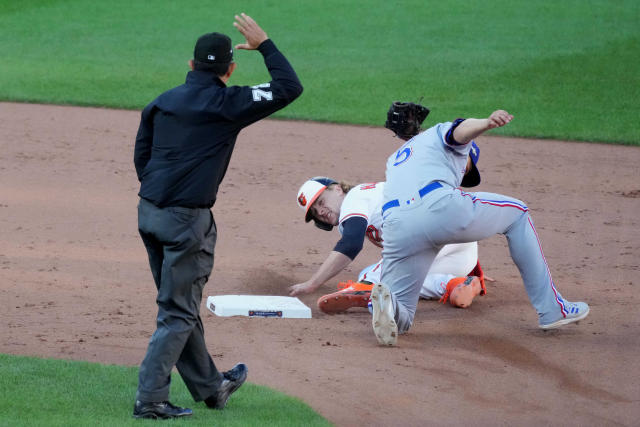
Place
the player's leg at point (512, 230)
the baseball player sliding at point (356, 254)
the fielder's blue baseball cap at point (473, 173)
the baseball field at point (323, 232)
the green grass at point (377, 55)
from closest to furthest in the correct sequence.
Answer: the baseball field at point (323, 232), the player's leg at point (512, 230), the fielder's blue baseball cap at point (473, 173), the baseball player sliding at point (356, 254), the green grass at point (377, 55)

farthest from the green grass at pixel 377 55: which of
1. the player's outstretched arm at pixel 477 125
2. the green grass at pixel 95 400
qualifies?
the green grass at pixel 95 400

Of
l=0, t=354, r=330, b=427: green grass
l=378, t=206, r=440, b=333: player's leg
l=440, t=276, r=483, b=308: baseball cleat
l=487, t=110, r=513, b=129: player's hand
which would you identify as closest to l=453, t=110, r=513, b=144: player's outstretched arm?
l=487, t=110, r=513, b=129: player's hand

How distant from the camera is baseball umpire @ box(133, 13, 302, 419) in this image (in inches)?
179

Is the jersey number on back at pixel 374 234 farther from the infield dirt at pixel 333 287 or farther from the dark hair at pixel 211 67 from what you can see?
the dark hair at pixel 211 67

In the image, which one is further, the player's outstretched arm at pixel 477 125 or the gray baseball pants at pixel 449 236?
the gray baseball pants at pixel 449 236

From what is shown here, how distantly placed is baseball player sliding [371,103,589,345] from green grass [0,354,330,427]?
1194mm

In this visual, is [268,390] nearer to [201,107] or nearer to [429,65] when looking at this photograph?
[201,107]

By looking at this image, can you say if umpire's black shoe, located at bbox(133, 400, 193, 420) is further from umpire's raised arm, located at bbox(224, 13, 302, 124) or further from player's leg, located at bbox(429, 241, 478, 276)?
player's leg, located at bbox(429, 241, 478, 276)

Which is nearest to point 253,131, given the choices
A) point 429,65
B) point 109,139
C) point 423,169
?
point 109,139

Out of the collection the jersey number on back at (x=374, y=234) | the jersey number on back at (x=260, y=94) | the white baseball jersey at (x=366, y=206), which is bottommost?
the jersey number on back at (x=374, y=234)

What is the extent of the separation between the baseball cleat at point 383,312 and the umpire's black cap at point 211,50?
6.00 feet

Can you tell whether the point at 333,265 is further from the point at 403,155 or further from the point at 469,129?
the point at 469,129

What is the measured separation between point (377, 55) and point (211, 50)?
15.4 m

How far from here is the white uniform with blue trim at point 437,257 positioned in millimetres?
6805
